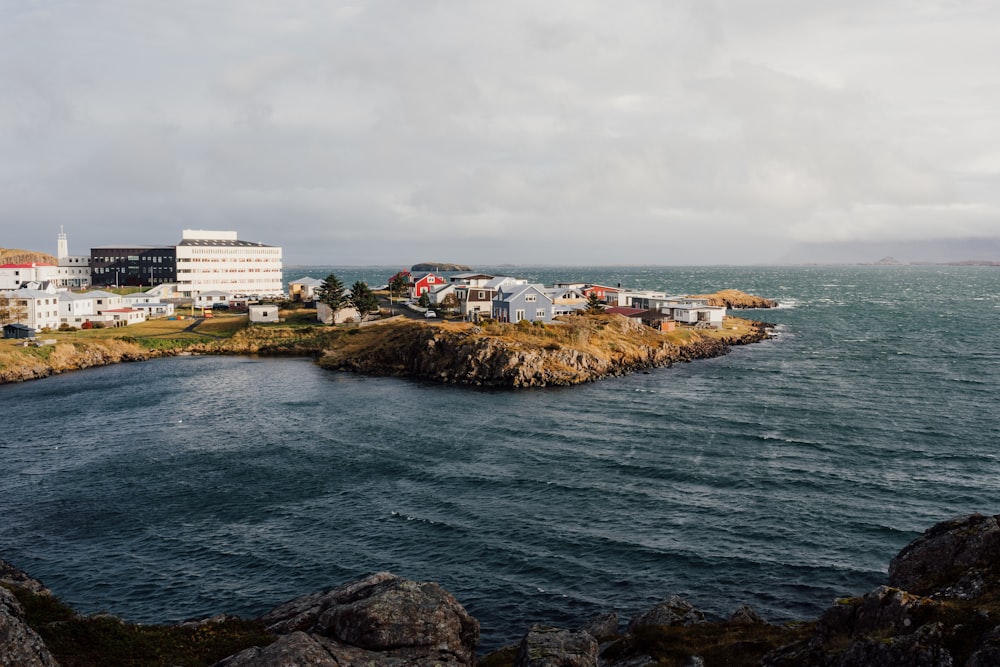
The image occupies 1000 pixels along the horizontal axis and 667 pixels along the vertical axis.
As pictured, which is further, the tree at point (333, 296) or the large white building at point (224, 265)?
the large white building at point (224, 265)

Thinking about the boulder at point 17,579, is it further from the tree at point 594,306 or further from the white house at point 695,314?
the white house at point 695,314

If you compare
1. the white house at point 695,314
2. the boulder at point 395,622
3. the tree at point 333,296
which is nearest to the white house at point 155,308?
the tree at point 333,296

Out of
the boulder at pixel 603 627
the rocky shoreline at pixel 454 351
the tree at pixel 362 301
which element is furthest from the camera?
the tree at pixel 362 301

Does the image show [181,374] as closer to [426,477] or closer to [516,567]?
[426,477]

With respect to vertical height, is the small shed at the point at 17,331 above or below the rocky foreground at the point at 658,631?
above

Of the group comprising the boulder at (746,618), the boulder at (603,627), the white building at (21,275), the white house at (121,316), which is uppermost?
the white building at (21,275)

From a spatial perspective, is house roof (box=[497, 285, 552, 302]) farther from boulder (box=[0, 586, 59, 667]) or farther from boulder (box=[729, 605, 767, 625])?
boulder (box=[0, 586, 59, 667])
